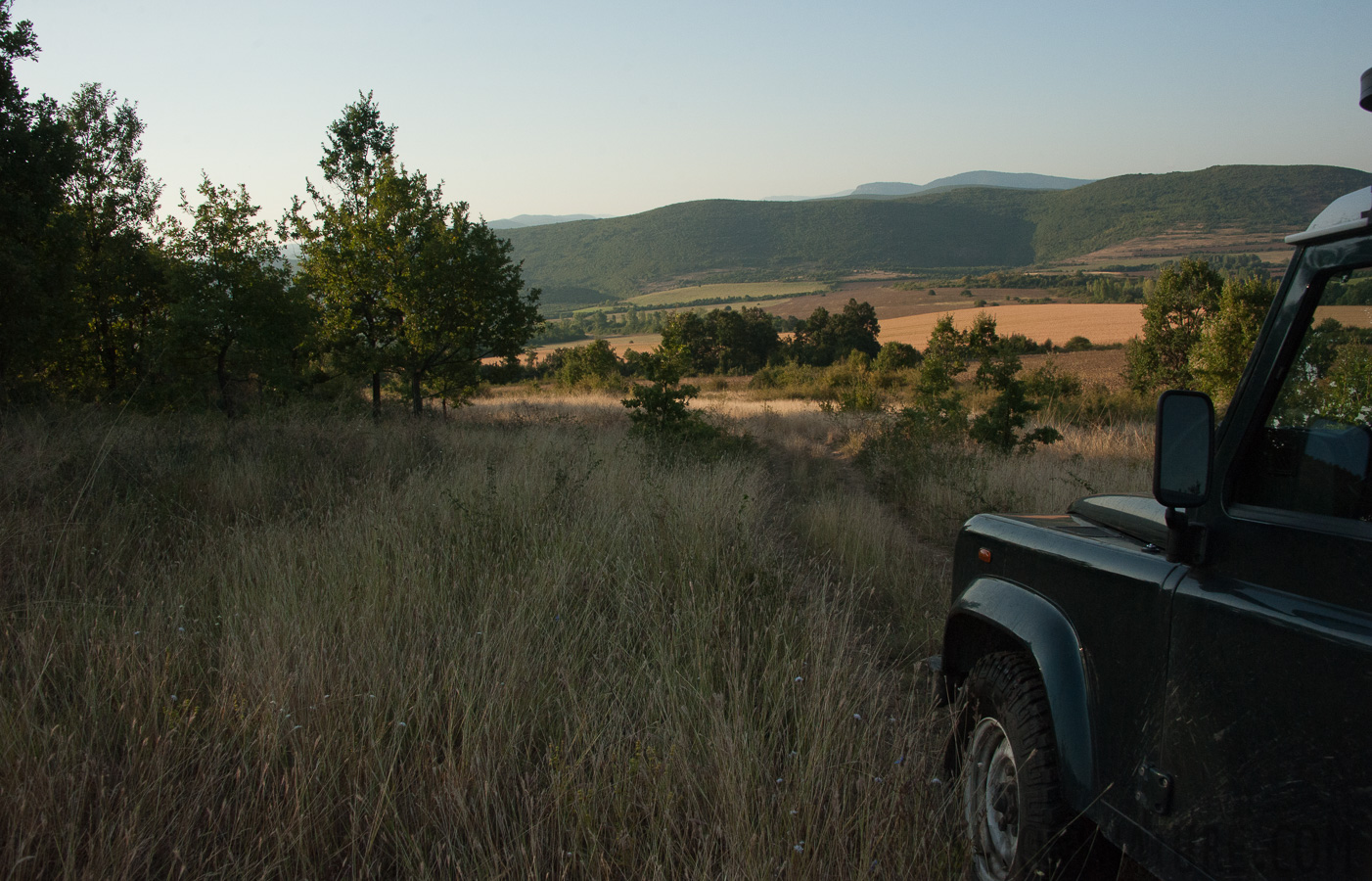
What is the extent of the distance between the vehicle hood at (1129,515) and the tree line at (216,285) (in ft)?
54.8

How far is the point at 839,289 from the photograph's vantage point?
142 meters

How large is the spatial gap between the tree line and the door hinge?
17077mm

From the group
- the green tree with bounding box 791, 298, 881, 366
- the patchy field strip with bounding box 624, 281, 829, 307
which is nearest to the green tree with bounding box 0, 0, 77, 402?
the green tree with bounding box 791, 298, 881, 366

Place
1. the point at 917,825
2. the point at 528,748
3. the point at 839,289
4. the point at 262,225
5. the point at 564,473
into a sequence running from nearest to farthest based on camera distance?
the point at 917,825 < the point at 528,748 < the point at 564,473 < the point at 262,225 < the point at 839,289

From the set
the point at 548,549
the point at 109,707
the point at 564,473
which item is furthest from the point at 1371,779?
the point at 564,473

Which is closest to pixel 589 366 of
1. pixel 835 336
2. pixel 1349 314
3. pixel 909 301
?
pixel 835 336

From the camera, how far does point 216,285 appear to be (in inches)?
651

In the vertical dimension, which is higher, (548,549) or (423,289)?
(423,289)

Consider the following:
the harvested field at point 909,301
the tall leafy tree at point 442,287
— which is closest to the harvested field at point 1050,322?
the harvested field at point 909,301

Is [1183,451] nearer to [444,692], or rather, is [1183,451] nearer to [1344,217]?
[1344,217]

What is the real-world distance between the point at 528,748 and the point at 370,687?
81cm

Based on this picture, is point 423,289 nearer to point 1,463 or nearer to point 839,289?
point 1,463

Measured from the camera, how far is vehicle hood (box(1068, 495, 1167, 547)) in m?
1.97

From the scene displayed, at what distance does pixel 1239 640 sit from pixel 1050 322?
2687 inches
